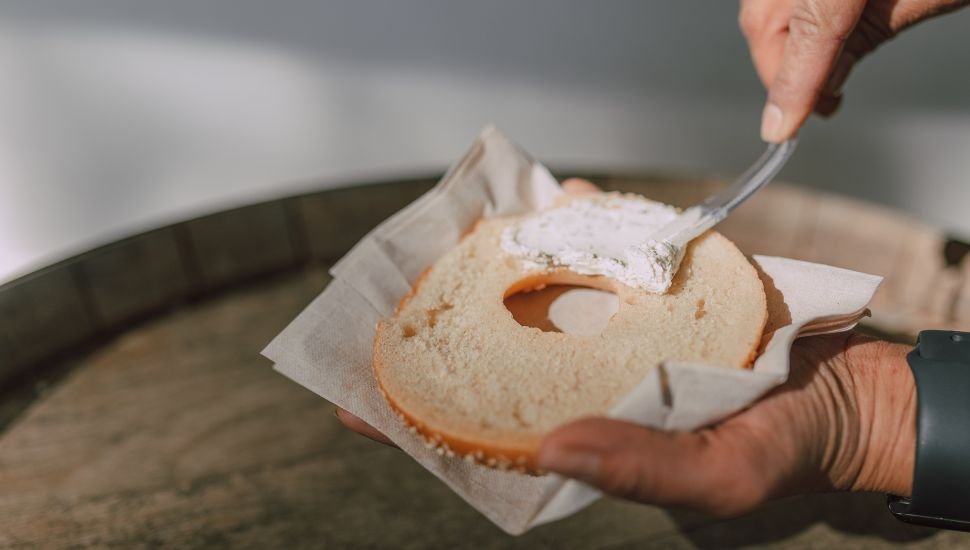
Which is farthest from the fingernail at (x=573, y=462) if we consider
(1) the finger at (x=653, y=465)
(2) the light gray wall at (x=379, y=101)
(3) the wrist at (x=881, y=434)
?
(2) the light gray wall at (x=379, y=101)

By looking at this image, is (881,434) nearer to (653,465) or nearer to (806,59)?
(653,465)

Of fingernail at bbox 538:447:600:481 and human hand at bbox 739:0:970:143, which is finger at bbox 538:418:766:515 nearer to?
fingernail at bbox 538:447:600:481

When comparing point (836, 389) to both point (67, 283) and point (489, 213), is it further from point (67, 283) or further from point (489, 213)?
point (67, 283)

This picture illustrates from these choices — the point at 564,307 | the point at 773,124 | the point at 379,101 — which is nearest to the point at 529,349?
the point at 564,307

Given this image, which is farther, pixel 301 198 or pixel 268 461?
pixel 301 198

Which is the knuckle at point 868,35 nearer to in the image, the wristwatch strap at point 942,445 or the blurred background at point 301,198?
the blurred background at point 301,198

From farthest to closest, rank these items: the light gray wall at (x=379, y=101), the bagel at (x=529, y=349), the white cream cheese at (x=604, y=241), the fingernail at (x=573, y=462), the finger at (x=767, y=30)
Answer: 1. the light gray wall at (x=379, y=101)
2. the finger at (x=767, y=30)
3. the white cream cheese at (x=604, y=241)
4. the bagel at (x=529, y=349)
5. the fingernail at (x=573, y=462)
